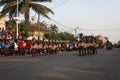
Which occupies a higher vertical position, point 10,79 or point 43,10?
point 43,10

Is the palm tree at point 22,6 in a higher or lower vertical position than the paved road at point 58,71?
higher

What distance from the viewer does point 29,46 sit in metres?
37.5

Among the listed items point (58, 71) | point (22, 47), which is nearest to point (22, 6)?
point (22, 47)

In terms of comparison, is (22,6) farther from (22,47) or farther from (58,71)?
(58,71)

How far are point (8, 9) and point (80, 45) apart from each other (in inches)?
556

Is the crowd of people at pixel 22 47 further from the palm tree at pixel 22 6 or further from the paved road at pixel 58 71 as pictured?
the paved road at pixel 58 71

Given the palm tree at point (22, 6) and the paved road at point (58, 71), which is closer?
the paved road at point (58, 71)

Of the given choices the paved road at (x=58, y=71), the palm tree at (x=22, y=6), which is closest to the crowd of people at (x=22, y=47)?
the palm tree at (x=22, y=6)

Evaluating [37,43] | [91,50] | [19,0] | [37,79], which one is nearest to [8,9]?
[19,0]

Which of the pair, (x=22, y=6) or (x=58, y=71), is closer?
(x=58, y=71)

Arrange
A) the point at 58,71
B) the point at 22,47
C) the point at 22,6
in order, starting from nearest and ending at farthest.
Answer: the point at 58,71 → the point at 22,47 → the point at 22,6

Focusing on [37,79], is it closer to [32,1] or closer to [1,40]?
[1,40]

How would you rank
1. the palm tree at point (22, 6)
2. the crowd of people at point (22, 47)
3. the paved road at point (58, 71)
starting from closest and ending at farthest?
1. the paved road at point (58, 71)
2. the crowd of people at point (22, 47)
3. the palm tree at point (22, 6)

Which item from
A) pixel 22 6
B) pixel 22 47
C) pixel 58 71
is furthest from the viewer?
pixel 22 6
